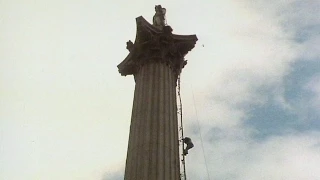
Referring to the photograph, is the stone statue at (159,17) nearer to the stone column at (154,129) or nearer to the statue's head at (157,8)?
the statue's head at (157,8)

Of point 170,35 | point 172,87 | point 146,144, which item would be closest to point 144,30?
point 170,35

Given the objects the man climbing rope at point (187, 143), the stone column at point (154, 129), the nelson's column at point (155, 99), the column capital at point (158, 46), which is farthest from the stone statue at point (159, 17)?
the man climbing rope at point (187, 143)

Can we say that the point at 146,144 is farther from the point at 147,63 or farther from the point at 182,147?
the point at 147,63

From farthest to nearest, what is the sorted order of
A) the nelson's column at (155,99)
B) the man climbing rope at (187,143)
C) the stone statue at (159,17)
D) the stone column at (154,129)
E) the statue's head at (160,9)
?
the statue's head at (160,9) < the stone statue at (159,17) < the man climbing rope at (187,143) < the nelson's column at (155,99) < the stone column at (154,129)

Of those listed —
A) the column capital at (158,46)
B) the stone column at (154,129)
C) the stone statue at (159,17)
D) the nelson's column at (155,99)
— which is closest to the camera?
the stone column at (154,129)

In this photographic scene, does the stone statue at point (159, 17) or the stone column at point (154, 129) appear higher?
the stone statue at point (159, 17)

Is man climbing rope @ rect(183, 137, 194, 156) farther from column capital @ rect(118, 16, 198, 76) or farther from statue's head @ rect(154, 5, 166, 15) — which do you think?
statue's head @ rect(154, 5, 166, 15)

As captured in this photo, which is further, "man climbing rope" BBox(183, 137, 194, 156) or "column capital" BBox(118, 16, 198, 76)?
"column capital" BBox(118, 16, 198, 76)

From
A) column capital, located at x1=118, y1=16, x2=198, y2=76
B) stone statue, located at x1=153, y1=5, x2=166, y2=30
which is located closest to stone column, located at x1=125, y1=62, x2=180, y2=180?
column capital, located at x1=118, y1=16, x2=198, y2=76

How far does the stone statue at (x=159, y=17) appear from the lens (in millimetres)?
30688

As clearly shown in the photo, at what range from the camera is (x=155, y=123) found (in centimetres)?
2289

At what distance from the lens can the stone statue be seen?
30.7 metres

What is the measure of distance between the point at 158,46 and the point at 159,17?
15.7ft

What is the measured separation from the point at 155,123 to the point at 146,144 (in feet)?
4.89
